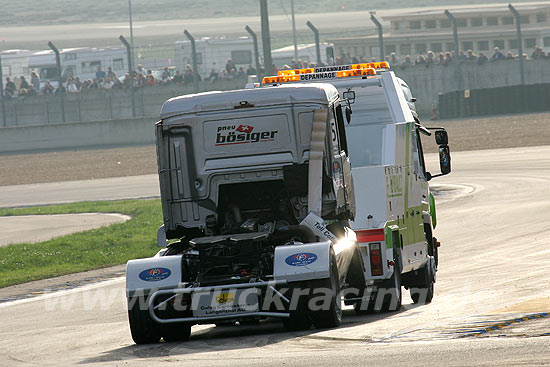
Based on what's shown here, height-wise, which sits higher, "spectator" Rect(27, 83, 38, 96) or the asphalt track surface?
"spectator" Rect(27, 83, 38, 96)

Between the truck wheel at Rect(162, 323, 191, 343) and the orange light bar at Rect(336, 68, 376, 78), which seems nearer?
the truck wheel at Rect(162, 323, 191, 343)

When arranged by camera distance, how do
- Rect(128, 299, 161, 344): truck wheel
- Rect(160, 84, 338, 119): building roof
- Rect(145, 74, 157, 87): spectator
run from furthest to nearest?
Rect(145, 74, 157, 87): spectator
Rect(160, 84, 338, 119): building roof
Rect(128, 299, 161, 344): truck wheel

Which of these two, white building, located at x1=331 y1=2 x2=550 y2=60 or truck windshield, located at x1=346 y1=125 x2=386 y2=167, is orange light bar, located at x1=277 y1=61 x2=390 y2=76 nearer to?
truck windshield, located at x1=346 y1=125 x2=386 y2=167

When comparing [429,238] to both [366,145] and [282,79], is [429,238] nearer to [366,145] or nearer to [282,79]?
[366,145]

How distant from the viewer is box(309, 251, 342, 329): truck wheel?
10.3 meters

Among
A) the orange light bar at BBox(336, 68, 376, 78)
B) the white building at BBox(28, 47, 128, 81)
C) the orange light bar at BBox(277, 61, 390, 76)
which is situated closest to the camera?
the orange light bar at BBox(336, 68, 376, 78)

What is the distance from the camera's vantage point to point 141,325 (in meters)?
10.6

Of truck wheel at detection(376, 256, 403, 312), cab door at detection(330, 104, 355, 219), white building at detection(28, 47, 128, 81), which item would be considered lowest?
truck wheel at detection(376, 256, 403, 312)

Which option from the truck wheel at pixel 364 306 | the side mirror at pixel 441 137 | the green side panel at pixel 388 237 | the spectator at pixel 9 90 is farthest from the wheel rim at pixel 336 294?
the spectator at pixel 9 90

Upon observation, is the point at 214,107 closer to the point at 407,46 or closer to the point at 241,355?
the point at 241,355

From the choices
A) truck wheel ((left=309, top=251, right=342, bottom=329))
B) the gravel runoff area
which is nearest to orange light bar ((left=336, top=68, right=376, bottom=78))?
truck wheel ((left=309, top=251, right=342, bottom=329))

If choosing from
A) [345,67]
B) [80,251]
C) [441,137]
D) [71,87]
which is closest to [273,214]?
[441,137]

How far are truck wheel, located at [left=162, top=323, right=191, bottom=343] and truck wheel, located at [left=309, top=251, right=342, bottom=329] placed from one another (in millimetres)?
1288

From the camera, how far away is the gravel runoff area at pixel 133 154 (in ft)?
139
